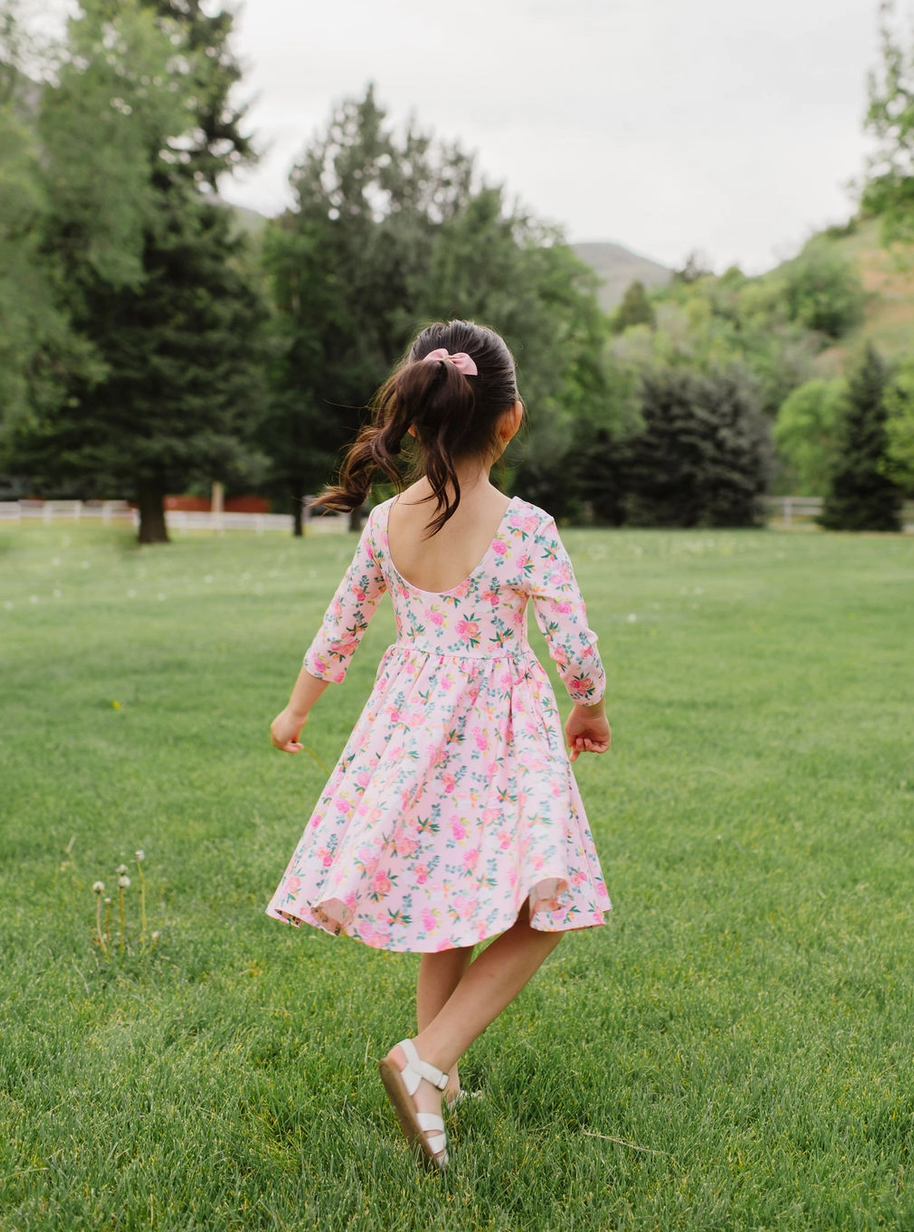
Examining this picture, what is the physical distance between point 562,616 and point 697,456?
3601 centimetres

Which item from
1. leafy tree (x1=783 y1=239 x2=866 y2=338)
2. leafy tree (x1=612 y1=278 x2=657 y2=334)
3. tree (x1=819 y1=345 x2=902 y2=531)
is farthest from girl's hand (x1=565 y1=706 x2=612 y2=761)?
leafy tree (x1=612 y1=278 x2=657 y2=334)

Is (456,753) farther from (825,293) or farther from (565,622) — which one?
(825,293)

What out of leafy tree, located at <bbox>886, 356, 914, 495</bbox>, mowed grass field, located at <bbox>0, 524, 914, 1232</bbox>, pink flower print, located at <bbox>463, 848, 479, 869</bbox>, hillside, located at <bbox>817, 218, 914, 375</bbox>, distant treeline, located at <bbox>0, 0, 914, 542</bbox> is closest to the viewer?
mowed grass field, located at <bbox>0, 524, 914, 1232</bbox>

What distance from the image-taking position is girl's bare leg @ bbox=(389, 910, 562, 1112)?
2139 millimetres

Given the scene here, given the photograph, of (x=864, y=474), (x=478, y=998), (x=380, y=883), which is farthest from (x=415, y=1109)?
(x=864, y=474)

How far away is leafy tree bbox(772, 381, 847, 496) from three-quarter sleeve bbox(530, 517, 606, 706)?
155 ft

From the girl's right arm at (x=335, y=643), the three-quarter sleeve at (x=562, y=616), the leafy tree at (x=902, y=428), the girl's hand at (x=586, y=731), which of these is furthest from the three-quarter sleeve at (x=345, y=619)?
the leafy tree at (x=902, y=428)

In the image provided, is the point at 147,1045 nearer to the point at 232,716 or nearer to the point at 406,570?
the point at 406,570

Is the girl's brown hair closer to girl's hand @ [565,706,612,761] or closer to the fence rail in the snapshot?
girl's hand @ [565,706,612,761]

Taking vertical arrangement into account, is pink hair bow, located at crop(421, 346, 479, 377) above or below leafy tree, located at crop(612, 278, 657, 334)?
below

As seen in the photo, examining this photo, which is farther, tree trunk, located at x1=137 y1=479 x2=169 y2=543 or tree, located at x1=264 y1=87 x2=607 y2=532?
tree, located at x1=264 y1=87 x2=607 y2=532

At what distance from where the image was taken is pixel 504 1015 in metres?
2.86

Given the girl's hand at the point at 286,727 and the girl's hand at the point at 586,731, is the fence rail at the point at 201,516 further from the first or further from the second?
the girl's hand at the point at 586,731

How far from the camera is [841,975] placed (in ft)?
10.0
